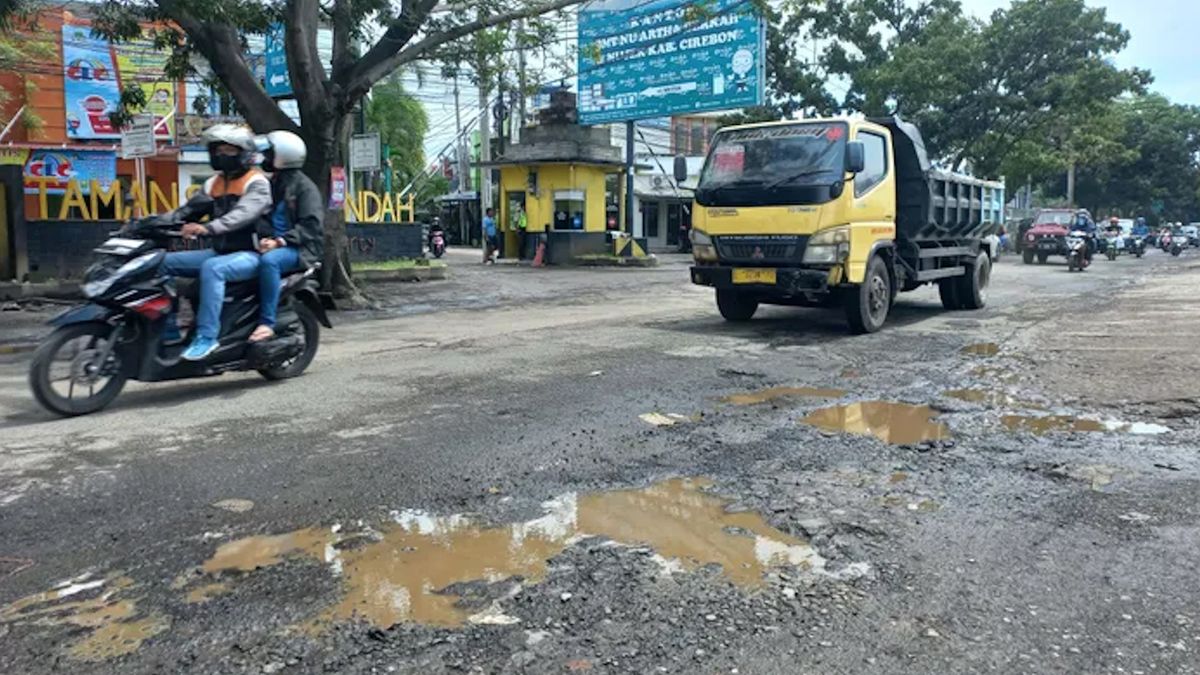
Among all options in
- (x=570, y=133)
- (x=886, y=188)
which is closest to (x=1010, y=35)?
(x=570, y=133)

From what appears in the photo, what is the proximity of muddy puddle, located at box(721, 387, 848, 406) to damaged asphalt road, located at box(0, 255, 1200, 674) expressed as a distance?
0.04 meters

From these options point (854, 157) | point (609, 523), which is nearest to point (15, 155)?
point (854, 157)

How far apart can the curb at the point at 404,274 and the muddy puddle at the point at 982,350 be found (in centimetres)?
1075

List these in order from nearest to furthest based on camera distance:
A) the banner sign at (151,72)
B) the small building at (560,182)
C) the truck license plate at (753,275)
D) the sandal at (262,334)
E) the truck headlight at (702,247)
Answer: the sandal at (262,334) → the truck license plate at (753,275) → the truck headlight at (702,247) → the small building at (560,182) → the banner sign at (151,72)

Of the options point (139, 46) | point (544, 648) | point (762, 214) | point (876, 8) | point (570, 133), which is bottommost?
point (544, 648)

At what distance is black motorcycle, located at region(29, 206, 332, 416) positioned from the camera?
209 inches

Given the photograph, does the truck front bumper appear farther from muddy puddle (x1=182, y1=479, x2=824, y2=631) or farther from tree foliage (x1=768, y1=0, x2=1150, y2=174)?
tree foliage (x1=768, y1=0, x2=1150, y2=174)

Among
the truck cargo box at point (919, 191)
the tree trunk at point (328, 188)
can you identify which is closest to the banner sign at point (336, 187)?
the tree trunk at point (328, 188)

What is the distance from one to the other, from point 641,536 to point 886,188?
7.53 meters

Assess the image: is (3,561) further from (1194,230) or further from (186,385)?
(1194,230)

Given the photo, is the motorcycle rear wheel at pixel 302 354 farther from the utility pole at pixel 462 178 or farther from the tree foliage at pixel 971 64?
the utility pole at pixel 462 178

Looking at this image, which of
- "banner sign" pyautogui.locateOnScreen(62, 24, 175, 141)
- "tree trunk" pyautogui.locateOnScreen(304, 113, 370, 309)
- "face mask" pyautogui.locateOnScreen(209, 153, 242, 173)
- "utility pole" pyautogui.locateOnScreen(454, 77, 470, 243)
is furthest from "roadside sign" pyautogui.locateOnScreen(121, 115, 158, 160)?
"utility pole" pyautogui.locateOnScreen(454, 77, 470, 243)

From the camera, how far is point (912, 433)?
5.24 m

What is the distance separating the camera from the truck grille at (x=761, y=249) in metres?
9.06
